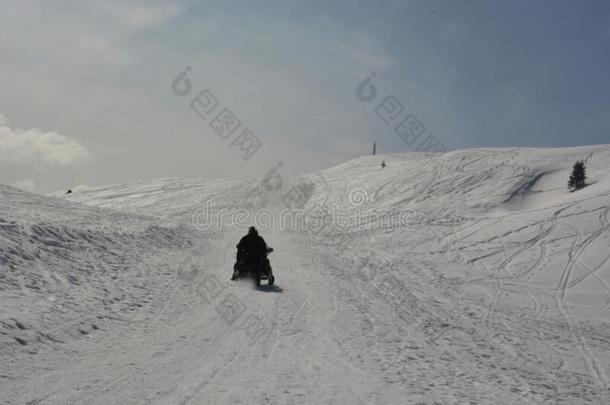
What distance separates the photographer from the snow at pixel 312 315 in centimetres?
554

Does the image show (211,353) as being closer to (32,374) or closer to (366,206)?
(32,374)

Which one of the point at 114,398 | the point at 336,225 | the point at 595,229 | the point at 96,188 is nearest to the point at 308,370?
the point at 114,398

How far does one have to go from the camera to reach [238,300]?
10.8 m

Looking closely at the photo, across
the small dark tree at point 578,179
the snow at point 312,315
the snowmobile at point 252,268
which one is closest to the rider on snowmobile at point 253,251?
the snowmobile at point 252,268

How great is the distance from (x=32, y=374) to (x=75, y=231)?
11654mm

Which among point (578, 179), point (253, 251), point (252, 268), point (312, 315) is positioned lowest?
point (312, 315)

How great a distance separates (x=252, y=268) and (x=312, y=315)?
4089 millimetres

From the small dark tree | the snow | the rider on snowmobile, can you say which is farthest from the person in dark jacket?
the small dark tree

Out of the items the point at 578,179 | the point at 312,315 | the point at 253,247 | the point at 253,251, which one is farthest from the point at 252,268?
the point at 578,179

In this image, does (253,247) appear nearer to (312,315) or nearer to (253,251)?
(253,251)

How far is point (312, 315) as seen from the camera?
954 centimetres

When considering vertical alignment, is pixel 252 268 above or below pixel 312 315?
above

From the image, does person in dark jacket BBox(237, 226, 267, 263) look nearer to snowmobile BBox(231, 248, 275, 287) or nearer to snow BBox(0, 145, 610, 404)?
snowmobile BBox(231, 248, 275, 287)

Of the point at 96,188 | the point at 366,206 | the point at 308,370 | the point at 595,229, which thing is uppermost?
the point at 96,188
